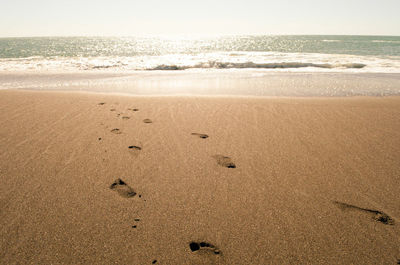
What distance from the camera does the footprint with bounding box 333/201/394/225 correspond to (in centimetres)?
225

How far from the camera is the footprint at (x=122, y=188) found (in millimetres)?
2594

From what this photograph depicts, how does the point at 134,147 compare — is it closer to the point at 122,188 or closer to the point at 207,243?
the point at 122,188

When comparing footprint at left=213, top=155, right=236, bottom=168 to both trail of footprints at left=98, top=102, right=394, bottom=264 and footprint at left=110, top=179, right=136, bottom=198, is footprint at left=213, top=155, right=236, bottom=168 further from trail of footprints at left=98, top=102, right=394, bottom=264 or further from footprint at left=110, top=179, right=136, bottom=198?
footprint at left=110, top=179, right=136, bottom=198

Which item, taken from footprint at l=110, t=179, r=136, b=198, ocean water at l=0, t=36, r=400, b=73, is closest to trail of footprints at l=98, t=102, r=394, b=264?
footprint at l=110, t=179, r=136, b=198

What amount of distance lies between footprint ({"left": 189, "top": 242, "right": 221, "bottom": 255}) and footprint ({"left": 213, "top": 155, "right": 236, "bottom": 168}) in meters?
1.31

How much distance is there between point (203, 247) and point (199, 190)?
Answer: 0.76 meters

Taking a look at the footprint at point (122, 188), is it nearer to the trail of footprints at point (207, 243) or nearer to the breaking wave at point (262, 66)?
the trail of footprints at point (207, 243)

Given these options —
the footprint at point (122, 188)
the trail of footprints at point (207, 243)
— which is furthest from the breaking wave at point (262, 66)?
the footprint at point (122, 188)

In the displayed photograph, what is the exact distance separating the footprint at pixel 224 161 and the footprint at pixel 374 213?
127 cm

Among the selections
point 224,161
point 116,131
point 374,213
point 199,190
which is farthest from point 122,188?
point 374,213

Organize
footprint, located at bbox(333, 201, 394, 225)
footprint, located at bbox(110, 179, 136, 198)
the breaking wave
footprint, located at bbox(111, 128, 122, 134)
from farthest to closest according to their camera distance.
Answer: the breaking wave → footprint, located at bbox(111, 128, 122, 134) → footprint, located at bbox(110, 179, 136, 198) → footprint, located at bbox(333, 201, 394, 225)

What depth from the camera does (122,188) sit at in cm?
271

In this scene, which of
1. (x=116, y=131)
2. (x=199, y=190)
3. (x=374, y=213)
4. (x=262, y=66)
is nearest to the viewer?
(x=374, y=213)

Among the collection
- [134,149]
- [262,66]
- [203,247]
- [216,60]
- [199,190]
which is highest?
[216,60]
